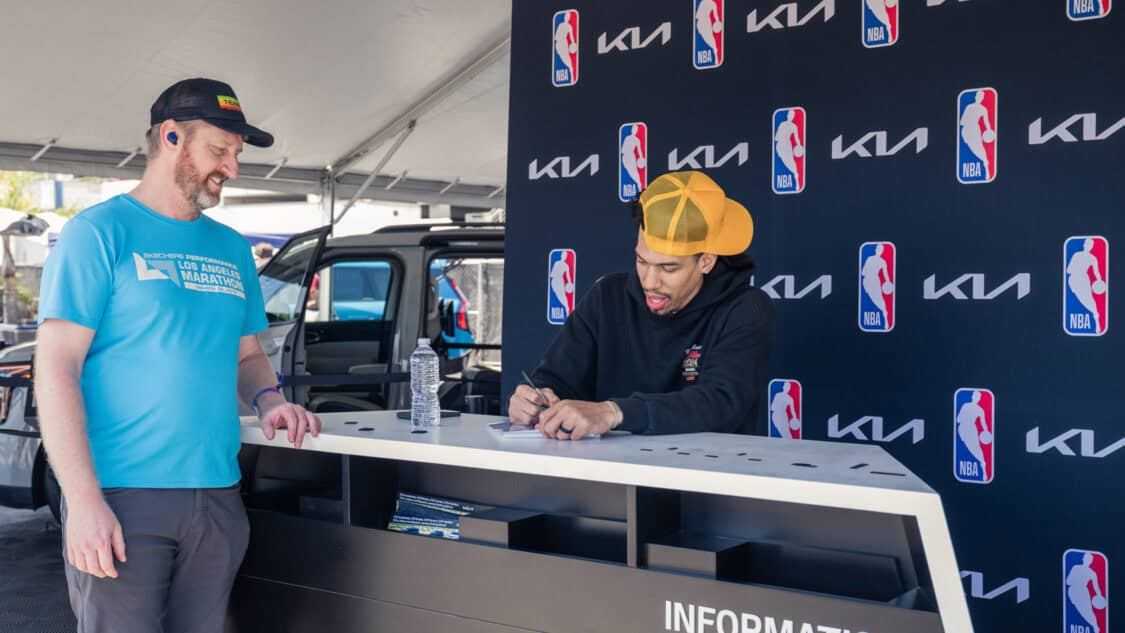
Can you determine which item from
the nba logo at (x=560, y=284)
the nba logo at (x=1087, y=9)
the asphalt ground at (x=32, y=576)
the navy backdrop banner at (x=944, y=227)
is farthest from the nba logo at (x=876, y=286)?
the asphalt ground at (x=32, y=576)

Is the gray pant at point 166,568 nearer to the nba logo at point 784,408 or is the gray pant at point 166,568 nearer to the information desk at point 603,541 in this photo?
the information desk at point 603,541

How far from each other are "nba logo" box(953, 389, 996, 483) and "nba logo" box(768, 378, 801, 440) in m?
0.56

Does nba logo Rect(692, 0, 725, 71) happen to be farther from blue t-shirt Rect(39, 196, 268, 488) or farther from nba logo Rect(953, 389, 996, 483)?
blue t-shirt Rect(39, 196, 268, 488)

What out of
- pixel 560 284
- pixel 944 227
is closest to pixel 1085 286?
pixel 944 227

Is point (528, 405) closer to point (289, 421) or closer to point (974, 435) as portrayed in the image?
point (289, 421)

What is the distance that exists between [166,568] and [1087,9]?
3255mm

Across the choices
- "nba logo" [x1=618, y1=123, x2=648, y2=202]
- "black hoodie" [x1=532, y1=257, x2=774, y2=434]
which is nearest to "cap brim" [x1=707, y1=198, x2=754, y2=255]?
"black hoodie" [x1=532, y1=257, x2=774, y2=434]

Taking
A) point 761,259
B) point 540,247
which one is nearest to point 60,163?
point 540,247

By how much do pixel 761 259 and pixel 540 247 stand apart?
1030 millimetres

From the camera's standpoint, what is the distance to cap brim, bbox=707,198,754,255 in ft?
8.04

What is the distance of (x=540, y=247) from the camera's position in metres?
4.37

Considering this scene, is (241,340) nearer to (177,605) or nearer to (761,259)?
(177,605)

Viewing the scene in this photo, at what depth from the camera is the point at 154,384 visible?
1.94 metres

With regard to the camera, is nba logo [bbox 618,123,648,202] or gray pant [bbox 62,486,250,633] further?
nba logo [bbox 618,123,648,202]
